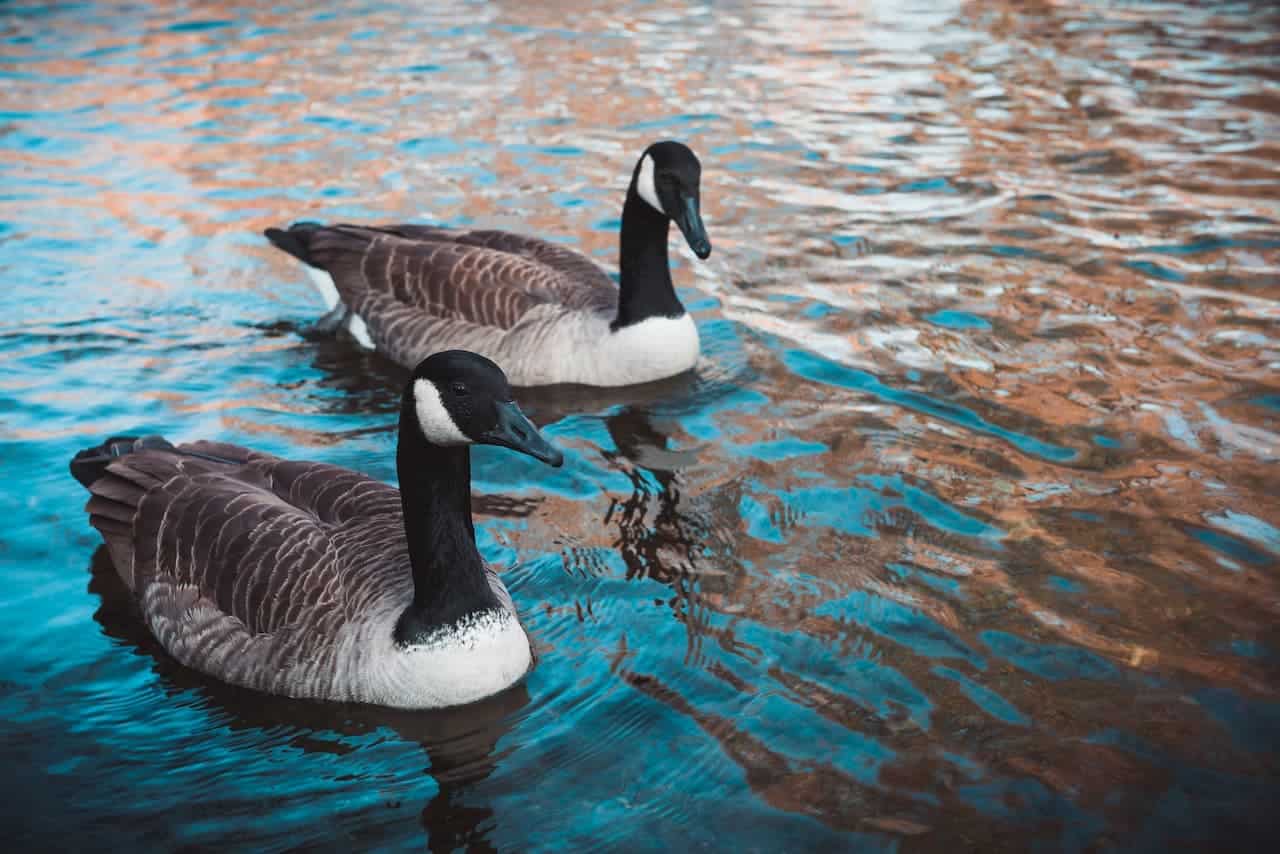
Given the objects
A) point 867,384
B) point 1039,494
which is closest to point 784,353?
point 867,384

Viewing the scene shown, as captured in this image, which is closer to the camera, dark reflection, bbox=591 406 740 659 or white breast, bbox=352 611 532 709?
white breast, bbox=352 611 532 709

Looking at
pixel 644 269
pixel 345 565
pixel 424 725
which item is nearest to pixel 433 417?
pixel 345 565

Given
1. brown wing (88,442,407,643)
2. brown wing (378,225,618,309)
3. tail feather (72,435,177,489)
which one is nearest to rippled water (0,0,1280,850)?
brown wing (88,442,407,643)

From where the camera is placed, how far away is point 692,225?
8.68m

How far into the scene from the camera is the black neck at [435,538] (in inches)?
220

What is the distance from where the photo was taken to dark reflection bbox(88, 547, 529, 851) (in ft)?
17.0

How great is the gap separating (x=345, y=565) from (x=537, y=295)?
3.88 m

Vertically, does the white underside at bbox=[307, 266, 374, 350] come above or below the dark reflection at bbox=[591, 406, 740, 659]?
above

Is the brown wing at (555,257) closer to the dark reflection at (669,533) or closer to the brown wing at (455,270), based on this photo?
the brown wing at (455,270)

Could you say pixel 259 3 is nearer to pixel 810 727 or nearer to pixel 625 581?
pixel 625 581

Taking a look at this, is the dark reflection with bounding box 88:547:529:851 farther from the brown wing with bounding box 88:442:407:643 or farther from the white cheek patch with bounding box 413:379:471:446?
the white cheek patch with bounding box 413:379:471:446

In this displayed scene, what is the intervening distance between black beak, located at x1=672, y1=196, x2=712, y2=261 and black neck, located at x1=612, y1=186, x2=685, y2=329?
40 centimetres

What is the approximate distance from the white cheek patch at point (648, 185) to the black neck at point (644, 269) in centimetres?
6

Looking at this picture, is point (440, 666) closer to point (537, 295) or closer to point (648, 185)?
point (537, 295)
